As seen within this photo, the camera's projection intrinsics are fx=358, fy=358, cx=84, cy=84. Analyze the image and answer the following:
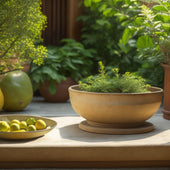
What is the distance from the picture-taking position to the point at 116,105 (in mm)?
2100

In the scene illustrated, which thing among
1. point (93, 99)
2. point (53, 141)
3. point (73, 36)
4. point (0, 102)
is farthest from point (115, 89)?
point (73, 36)

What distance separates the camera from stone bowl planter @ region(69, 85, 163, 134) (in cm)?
211

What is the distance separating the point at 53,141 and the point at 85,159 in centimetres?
21

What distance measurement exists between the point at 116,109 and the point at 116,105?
0.02m

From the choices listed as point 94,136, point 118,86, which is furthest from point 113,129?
point 118,86

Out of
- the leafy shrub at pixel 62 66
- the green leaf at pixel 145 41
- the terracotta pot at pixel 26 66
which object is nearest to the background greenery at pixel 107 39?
the leafy shrub at pixel 62 66

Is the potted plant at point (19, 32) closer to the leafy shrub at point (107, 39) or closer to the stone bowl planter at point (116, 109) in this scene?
the stone bowl planter at point (116, 109)

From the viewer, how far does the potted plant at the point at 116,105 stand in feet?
6.91

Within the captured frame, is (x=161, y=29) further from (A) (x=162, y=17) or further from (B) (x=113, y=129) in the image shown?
(B) (x=113, y=129)

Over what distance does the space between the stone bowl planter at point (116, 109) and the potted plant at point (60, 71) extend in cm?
204

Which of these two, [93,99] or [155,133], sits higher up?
[93,99]

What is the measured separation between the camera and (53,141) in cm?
197

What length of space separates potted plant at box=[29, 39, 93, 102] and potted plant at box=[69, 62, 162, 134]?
2005 millimetres

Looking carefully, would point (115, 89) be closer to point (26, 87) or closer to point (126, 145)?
point (126, 145)
